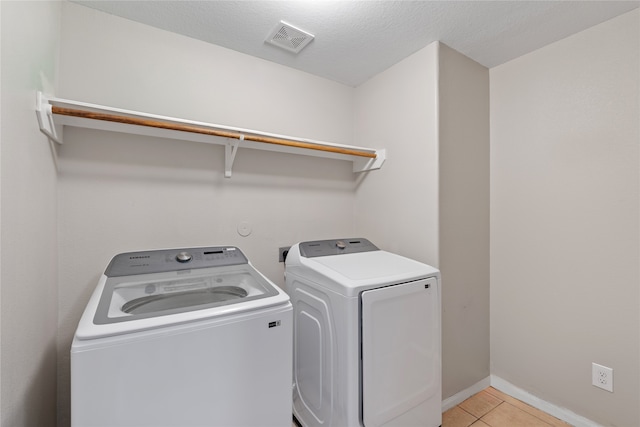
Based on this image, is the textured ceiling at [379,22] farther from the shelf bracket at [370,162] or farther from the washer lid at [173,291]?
the washer lid at [173,291]

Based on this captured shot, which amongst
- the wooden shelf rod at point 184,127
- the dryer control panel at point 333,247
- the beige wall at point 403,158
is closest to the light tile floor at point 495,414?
the beige wall at point 403,158

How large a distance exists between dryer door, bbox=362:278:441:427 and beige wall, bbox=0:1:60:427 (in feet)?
4.14

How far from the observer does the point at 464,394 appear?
1.95 m

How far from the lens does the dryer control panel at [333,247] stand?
5.84 ft

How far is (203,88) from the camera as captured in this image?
182cm

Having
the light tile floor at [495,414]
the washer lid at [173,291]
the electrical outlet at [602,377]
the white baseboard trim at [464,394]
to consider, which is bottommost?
the light tile floor at [495,414]

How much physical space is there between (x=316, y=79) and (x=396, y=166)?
1.00m

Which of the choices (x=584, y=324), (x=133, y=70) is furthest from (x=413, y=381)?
(x=133, y=70)

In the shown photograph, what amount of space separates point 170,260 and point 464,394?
2.14 m

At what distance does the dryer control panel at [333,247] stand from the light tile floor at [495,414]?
3.92 ft

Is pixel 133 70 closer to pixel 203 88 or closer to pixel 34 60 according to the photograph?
pixel 203 88

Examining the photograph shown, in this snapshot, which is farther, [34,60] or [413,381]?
[413,381]

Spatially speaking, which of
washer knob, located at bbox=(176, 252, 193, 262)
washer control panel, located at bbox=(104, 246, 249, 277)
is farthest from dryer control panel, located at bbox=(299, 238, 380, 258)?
washer knob, located at bbox=(176, 252, 193, 262)

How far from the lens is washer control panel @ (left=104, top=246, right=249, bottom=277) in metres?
1.37
